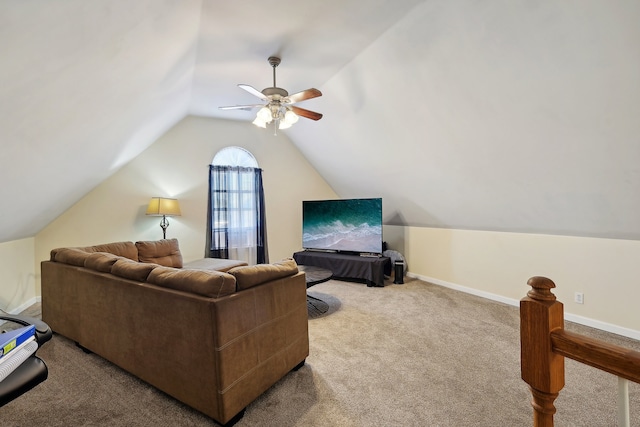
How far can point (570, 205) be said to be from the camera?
9.72 feet

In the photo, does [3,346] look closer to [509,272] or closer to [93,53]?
[93,53]

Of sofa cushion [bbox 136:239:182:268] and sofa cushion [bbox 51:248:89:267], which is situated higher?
sofa cushion [bbox 51:248:89:267]

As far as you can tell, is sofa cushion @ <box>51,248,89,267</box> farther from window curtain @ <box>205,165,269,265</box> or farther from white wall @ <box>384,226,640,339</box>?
white wall @ <box>384,226,640,339</box>

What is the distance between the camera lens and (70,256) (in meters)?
2.69

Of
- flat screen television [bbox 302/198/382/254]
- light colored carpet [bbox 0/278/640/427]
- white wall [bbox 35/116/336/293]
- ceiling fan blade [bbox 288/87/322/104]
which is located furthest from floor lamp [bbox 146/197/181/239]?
ceiling fan blade [bbox 288/87/322/104]

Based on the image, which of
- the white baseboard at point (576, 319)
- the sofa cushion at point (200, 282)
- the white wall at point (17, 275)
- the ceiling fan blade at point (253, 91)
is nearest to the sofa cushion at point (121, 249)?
the white wall at point (17, 275)

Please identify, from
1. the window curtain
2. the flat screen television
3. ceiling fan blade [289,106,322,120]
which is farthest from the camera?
the window curtain

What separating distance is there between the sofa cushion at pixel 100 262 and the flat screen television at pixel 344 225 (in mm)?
3445

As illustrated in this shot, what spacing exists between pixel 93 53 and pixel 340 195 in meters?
4.95

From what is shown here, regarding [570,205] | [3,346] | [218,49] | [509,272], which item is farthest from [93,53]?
[509,272]

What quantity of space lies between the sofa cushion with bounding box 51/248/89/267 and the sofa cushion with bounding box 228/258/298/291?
1.64m

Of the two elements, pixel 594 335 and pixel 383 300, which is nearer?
pixel 594 335

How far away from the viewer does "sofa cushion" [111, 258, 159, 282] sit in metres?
2.07

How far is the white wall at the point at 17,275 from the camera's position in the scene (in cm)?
332
